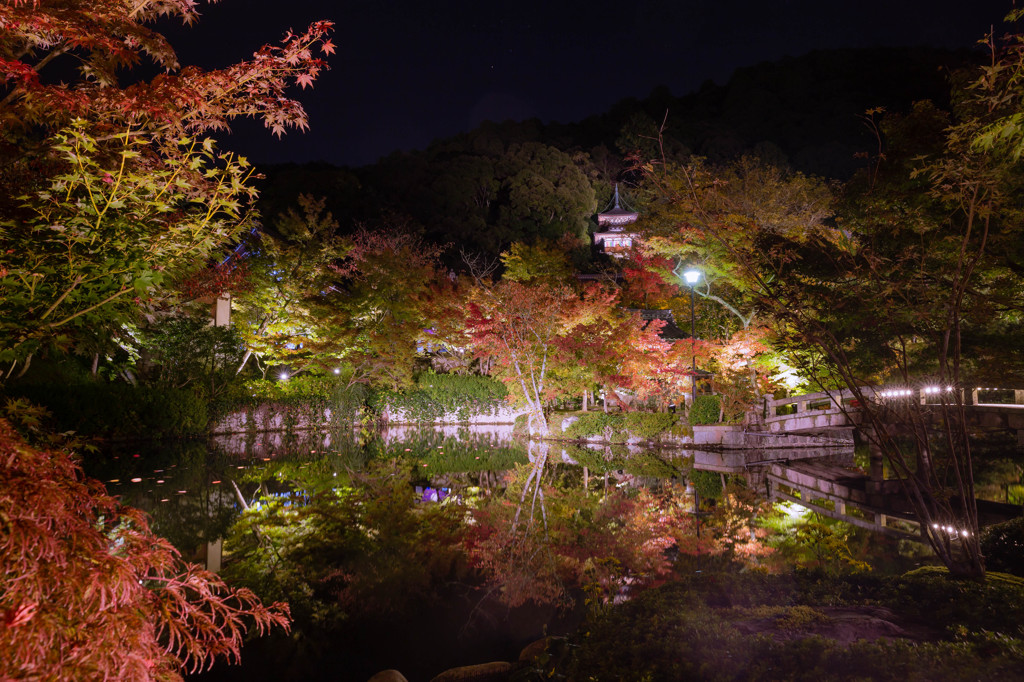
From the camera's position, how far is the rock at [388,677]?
379 cm

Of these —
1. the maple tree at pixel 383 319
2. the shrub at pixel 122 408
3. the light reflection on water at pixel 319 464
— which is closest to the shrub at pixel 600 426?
the light reflection on water at pixel 319 464

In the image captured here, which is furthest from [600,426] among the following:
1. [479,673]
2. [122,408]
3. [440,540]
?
[479,673]

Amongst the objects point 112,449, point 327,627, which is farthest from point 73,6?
point 112,449

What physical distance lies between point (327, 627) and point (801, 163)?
47.0m

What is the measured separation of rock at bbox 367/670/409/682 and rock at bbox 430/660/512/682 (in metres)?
0.22

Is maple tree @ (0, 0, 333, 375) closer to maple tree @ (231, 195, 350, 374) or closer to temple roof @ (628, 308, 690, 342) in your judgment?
maple tree @ (231, 195, 350, 374)

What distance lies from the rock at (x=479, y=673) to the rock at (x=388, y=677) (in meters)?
0.22

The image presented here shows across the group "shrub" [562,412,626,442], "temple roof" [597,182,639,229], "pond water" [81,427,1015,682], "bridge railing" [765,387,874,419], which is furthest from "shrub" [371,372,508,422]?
"temple roof" [597,182,639,229]

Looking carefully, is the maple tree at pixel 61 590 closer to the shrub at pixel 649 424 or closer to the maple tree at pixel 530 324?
the maple tree at pixel 530 324

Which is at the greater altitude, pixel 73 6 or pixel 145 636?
pixel 73 6

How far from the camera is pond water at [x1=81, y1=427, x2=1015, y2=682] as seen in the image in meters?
4.62

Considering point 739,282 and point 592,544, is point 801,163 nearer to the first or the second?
point 739,282

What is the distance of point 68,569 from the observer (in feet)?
5.48

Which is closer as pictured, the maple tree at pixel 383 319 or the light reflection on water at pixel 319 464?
the light reflection on water at pixel 319 464
